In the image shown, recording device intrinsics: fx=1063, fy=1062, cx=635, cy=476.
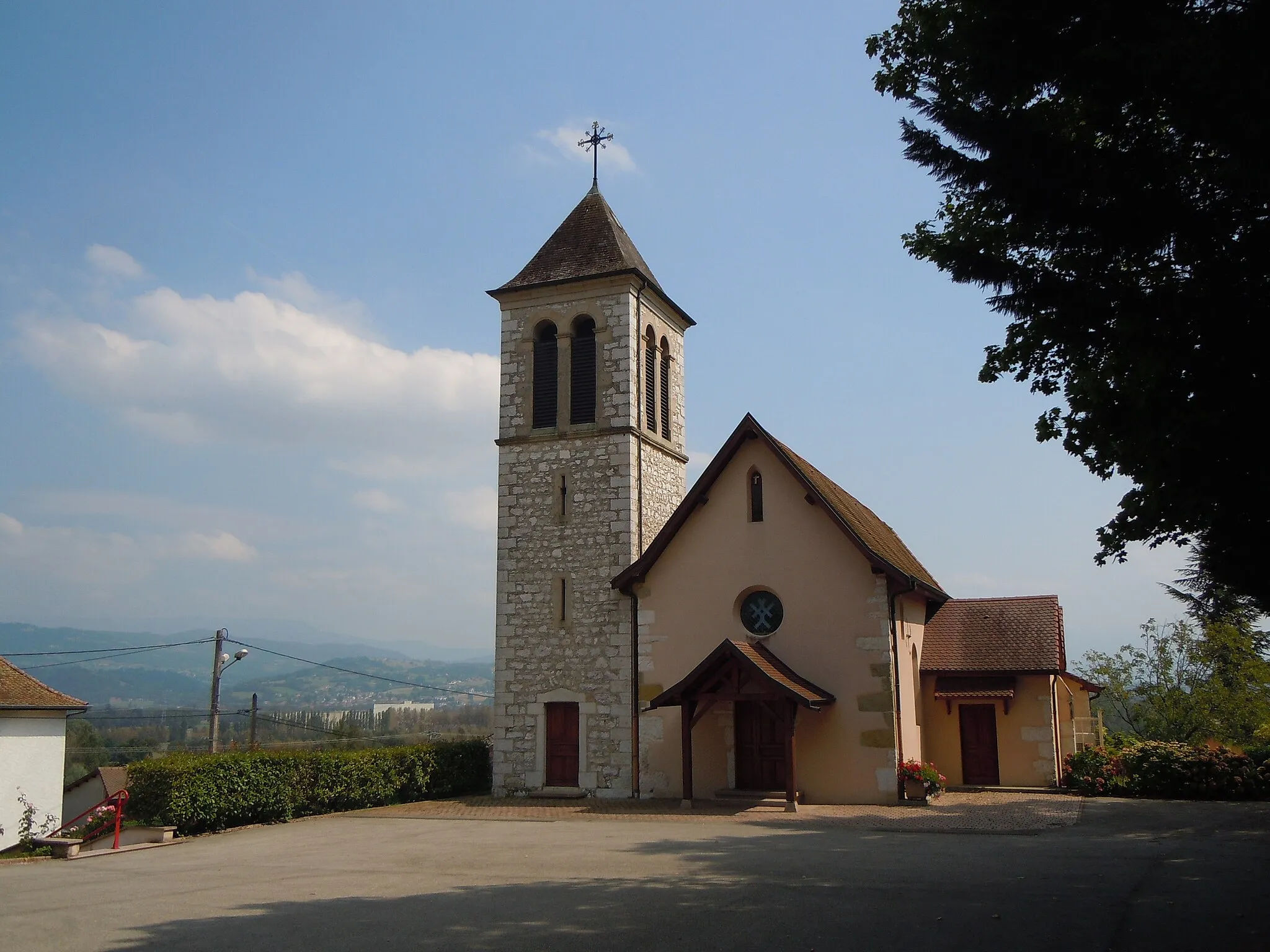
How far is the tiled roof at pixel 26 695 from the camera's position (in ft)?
74.9

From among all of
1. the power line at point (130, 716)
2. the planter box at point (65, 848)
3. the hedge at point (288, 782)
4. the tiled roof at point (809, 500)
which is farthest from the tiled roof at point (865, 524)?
the power line at point (130, 716)

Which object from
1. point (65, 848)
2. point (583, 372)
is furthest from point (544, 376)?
point (65, 848)

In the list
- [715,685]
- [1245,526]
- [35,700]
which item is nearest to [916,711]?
[715,685]

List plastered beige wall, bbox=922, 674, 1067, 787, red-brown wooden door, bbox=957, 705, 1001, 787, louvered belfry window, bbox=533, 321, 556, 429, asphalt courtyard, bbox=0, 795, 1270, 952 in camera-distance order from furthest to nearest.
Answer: louvered belfry window, bbox=533, 321, 556, 429
red-brown wooden door, bbox=957, 705, 1001, 787
plastered beige wall, bbox=922, 674, 1067, 787
asphalt courtyard, bbox=0, 795, 1270, 952

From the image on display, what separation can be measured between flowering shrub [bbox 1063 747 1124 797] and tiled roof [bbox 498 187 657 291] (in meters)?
14.4

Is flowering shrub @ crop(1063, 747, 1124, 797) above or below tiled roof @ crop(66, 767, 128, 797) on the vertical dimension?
above

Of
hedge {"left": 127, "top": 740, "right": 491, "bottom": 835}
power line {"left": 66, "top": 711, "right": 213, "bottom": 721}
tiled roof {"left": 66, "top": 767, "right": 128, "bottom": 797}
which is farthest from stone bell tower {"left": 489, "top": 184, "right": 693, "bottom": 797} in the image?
tiled roof {"left": 66, "top": 767, "right": 128, "bottom": 797}

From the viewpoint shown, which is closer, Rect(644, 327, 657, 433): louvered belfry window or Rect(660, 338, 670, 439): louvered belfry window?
Rect(644, 327, 657, 433): louvered belfry window

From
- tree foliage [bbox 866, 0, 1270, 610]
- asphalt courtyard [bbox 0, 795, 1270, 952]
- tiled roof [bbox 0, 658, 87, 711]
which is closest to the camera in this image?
tree foliage [bbox 866, 0, 1270, 610]

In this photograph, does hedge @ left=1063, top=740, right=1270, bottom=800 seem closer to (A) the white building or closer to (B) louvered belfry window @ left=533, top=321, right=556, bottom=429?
(B) louvered belfry window @ left=533, top=321, right=556, bottom=429

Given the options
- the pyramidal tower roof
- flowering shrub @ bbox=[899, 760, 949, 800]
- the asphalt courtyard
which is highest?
the pyramidal tower roof

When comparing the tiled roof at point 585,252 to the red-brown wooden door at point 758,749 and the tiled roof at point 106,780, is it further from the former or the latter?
the tiled roof at point 106,780

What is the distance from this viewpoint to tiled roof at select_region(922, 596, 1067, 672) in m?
23.5

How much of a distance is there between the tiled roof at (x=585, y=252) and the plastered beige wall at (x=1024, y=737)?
494 inches
